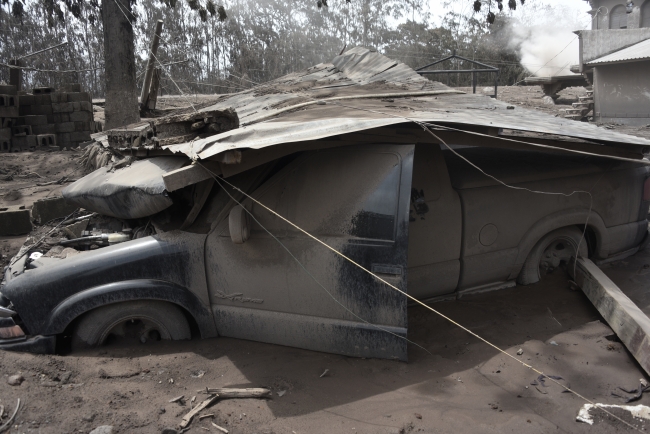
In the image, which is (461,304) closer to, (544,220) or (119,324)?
(544,220)

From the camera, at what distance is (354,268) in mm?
3658

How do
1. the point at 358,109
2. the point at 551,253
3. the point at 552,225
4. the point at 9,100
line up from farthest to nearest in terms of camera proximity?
the point at 9,100
the point at 551,253
the point at 552,225
the point at 358,109

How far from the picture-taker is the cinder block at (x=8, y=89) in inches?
582

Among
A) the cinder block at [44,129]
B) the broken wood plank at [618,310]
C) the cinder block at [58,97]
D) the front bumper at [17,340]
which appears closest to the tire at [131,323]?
the front bumper at [17,340]

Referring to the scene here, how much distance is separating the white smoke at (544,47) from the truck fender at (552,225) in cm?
2354

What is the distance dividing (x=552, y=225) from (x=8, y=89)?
1554 centimetres

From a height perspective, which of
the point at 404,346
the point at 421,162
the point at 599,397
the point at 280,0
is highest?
the point at 280,0

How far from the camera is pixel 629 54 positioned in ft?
51.7

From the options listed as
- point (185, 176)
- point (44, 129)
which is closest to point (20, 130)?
point (44, 129)

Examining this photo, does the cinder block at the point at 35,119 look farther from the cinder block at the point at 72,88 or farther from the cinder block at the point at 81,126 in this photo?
the cinder block at the point at 72,88

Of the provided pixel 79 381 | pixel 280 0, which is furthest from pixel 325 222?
pixel 280 0

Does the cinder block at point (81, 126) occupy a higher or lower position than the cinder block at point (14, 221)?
higher

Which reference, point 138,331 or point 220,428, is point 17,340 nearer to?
point 138,331

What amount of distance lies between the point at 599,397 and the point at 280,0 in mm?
25937
